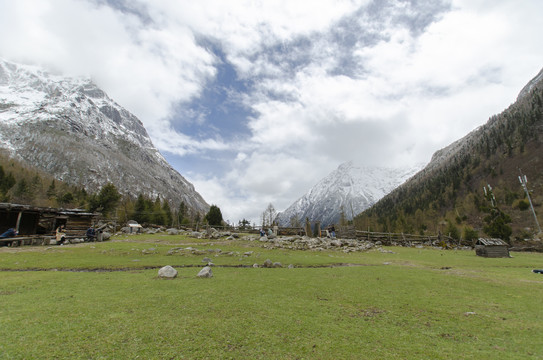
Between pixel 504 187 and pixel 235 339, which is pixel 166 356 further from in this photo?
pixel 504 187

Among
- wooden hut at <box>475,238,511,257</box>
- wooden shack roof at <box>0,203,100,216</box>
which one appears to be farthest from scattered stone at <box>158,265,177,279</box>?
wooden shack roof at <box>0,203,100,216</box>

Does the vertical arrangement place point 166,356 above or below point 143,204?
below

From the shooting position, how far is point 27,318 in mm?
5121

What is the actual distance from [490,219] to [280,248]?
40.3m

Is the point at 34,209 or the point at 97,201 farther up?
the point at 97,201

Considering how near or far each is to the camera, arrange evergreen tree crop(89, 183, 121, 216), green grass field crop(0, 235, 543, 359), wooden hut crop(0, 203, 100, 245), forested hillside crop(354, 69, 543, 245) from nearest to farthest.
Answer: green grass field crop(0, 235, 543, 359) → wooden hut crop(0, 203, 100, 245) → evergreen tree crop(89, 183, 121, 216) → forested hillside crop(354, 69, 543, 245)

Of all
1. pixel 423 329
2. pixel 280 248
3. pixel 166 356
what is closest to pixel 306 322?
pixel 423 329

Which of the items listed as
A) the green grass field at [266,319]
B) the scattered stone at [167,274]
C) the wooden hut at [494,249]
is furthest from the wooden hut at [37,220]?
the wooden hut at [494,249]

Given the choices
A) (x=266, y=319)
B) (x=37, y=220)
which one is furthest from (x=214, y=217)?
(x=266, y=319)

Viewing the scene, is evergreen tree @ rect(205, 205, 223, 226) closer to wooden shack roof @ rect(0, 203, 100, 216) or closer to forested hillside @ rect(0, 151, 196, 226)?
forested hillside @ rect(0, 151, 196, 226)

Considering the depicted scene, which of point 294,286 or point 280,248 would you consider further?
point 280,248

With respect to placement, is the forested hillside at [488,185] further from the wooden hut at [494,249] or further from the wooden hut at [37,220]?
the wooden hut at [37,220]

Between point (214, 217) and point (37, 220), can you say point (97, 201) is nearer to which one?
point (214, 217)

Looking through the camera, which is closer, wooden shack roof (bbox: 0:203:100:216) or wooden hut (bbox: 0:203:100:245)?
wooden shack roof (bbox: 0:203:100:216)
